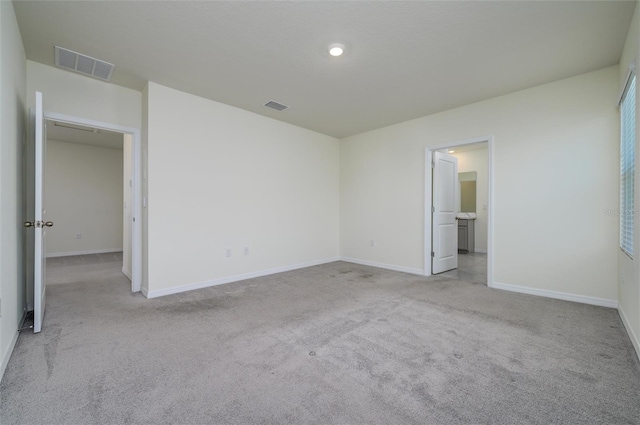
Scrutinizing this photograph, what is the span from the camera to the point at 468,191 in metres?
7.39

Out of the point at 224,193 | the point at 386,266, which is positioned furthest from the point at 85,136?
the point at 386,266

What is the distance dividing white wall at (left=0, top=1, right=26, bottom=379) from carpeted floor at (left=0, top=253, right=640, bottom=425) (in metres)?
0.30

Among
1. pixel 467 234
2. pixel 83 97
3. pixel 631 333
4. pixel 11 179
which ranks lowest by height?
pixel 631 333

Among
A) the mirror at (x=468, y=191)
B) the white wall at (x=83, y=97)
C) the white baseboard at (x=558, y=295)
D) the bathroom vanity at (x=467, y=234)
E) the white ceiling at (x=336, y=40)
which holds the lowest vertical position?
the white baseboard at (x=558, y=295)

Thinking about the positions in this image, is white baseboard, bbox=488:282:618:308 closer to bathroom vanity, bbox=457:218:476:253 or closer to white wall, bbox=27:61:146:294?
bathroom vanity, bbox=457:218:476:253

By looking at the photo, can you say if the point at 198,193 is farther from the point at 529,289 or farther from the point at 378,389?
the point at 529,289

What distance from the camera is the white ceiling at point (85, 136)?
554 cm

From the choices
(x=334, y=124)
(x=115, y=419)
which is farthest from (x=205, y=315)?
(x=334, y=124)

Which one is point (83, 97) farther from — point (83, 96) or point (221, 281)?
point (221, 281)

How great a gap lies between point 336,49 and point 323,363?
2656 mm

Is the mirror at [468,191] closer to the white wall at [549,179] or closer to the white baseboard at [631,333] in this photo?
the white wall at [549,179]

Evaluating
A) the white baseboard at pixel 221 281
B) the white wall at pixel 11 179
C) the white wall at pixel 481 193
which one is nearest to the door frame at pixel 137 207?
the white baseboard at pixel 221 281

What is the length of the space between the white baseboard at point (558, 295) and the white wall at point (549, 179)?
15mm

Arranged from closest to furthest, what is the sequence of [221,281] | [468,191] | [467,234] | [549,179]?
[549,179]
[221,281]
[467,234]
[468,191]
